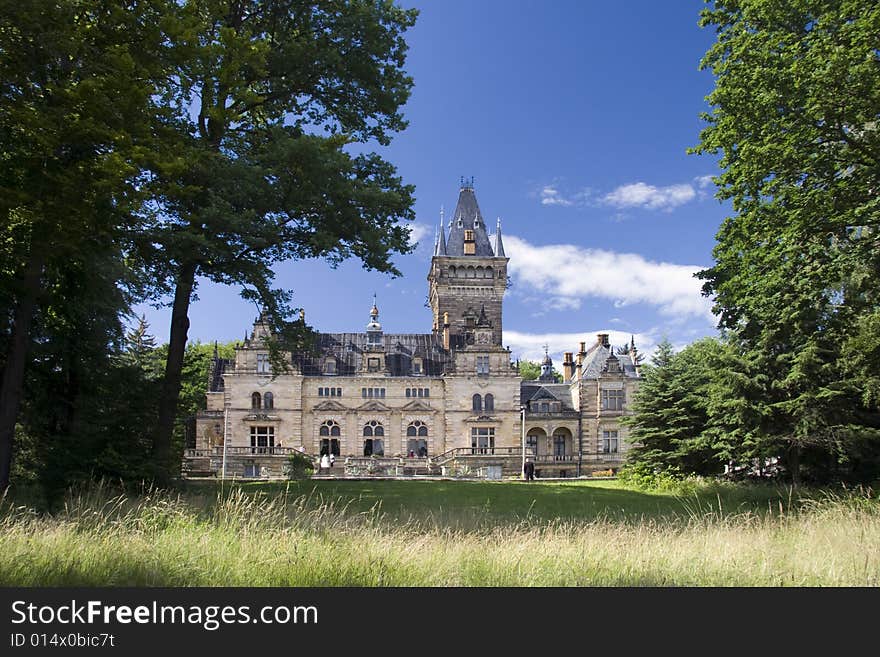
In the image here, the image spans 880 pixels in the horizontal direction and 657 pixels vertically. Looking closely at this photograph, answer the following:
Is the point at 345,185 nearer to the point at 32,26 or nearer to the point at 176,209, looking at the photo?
the point at 176,209

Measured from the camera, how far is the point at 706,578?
674 centimetres

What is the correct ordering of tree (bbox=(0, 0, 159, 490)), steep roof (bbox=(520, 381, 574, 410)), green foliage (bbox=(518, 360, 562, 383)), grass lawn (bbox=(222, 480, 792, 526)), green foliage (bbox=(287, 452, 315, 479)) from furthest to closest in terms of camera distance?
green foliage (bbox=(518, 360, 562, 383)) < steep roof (bbox=(520, 381, 574, 410)) < green foliage (bbox=(287, 452, 315, 479)) < grass lawn (bbox=(222, 480, 792, 526)) < tree (bbox=(0, 0, 159, 490))

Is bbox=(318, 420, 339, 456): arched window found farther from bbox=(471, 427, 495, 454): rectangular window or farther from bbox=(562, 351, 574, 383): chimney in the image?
bbox=(562, 351, 574, 383): chimney

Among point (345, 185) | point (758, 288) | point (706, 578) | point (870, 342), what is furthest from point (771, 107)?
point (706, 578)

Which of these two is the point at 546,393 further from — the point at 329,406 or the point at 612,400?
the point at 329,406

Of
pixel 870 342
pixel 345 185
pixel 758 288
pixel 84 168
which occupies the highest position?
pixel 345 185

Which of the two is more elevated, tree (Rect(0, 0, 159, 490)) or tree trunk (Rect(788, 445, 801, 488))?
tree (Rect(0, 0, 159, 490))

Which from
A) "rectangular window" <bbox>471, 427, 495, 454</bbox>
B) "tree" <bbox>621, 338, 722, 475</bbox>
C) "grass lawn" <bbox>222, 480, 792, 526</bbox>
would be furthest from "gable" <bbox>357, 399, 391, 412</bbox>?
"grass lawn" <bbox>222, 480, 792, 526</bbox>

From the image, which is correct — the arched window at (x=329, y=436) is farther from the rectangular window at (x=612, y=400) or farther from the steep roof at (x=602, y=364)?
the rectangular window at (x=612, y=400)

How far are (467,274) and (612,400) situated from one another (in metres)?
17.1

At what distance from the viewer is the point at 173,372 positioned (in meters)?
14.3

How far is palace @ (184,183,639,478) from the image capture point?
145ft

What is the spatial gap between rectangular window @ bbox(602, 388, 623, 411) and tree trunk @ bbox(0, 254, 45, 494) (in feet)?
136
